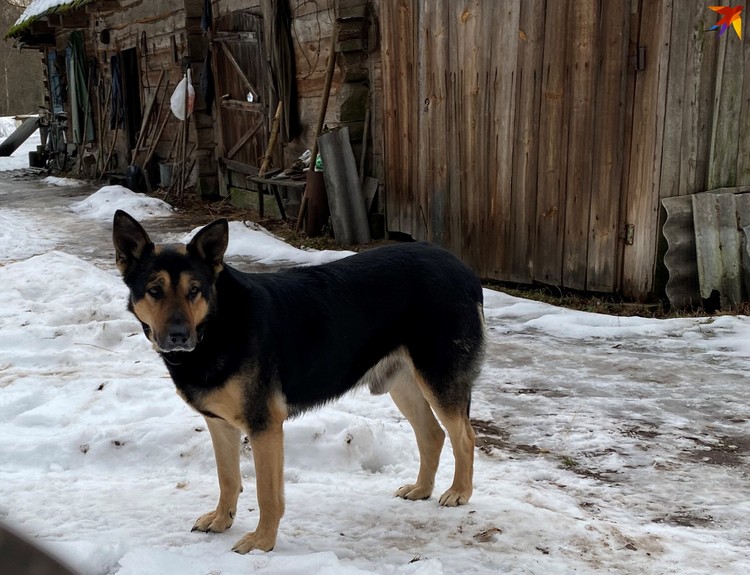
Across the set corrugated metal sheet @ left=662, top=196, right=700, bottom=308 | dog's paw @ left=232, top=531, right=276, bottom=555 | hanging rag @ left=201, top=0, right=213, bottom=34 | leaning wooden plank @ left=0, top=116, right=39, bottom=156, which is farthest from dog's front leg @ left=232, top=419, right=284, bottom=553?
leaning wooden plank @ left=0, top=116, right=39, bottom=156

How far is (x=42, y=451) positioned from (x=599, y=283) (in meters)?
5.05

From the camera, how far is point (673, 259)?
6.71 meters

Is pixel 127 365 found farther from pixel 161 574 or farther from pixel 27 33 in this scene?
pixel 27 33

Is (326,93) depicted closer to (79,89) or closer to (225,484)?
(225,484)

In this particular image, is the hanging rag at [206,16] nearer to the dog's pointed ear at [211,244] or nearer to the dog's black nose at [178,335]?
the dog's pointed ear at [211,244]

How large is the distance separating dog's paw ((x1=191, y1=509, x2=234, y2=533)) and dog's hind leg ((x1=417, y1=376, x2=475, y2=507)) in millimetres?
1035

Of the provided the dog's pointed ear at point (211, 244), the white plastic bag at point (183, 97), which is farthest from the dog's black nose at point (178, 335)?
the white plastic bag at point (183, 97)

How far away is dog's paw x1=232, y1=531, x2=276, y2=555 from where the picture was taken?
129 inches

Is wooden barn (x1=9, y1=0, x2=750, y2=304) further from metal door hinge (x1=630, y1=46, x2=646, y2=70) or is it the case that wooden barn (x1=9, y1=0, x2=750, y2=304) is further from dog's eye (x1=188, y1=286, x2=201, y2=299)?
dog's eye (x1=188, y1=286, x2=201, y2=299)

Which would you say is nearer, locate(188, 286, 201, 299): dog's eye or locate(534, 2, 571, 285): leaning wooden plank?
locate(188, 286, 201, 299): dog's eye

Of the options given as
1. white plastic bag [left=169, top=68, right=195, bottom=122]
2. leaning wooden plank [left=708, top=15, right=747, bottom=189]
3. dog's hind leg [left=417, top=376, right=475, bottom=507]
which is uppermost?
white plastic bag [left=169, top=68, right=195, bottom=122]

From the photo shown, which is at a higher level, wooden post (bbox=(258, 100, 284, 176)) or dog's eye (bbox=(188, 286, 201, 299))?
wooden post (bbox=(258, 100, 284, 176))

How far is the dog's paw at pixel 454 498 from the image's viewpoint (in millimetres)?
3760

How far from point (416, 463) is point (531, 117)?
4389 mm
